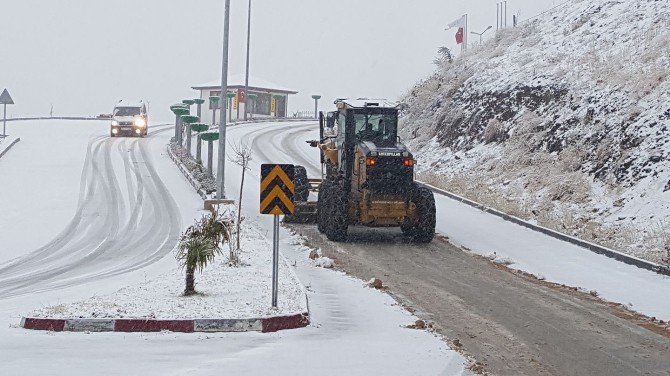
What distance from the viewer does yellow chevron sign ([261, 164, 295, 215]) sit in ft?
36.8

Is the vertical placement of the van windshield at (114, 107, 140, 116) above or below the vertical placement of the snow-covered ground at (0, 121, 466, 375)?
above

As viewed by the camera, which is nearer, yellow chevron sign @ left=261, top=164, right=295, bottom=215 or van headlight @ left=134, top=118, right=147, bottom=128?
yellow chevron sign @ left=261, top=164, right=295, bottom=215

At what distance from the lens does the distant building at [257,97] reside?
66.5 metres

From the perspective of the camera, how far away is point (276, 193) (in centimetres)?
1127

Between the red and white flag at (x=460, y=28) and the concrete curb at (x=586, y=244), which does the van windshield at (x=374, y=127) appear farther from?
the red and white flag at (x=460, y=28)

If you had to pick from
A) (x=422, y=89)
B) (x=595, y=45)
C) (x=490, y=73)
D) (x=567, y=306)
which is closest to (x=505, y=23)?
(x=422, y=89)

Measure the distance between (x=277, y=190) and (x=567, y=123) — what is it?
1702 cm

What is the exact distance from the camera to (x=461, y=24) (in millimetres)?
48344

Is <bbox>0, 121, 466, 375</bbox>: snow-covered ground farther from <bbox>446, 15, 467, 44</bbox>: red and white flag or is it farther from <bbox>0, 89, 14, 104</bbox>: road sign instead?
<bbox>446, 15, 467, 44</bbox>: red and white flag

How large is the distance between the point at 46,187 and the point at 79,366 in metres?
21.6

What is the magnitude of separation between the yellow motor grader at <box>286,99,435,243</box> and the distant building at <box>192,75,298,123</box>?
45.7m

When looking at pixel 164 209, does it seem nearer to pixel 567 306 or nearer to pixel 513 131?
pixel 513 131

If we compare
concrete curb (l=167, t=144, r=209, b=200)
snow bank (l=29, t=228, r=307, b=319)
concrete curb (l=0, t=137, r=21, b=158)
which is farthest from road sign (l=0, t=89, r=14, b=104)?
snow bank (l=29, t=228, r=307, b=319)

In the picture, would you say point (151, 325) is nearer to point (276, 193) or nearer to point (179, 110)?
point (276, 193)
